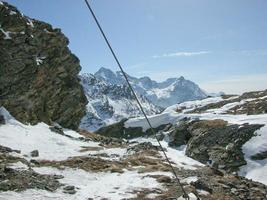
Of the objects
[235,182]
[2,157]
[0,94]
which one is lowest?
[235,182]

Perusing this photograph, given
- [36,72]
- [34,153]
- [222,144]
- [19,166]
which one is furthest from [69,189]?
[222,144]

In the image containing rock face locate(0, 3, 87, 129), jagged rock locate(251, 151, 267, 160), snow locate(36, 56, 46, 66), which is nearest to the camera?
jagged rock locate(251, 151, 267, 160)

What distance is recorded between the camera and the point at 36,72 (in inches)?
2749

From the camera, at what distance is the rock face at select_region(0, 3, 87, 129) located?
210 ft

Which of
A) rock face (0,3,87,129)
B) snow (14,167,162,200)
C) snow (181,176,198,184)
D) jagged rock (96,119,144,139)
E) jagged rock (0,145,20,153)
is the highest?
rock face (0,3,87,129)

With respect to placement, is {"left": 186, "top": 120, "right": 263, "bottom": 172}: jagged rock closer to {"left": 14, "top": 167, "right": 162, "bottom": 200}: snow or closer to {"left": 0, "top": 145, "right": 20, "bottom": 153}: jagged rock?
{"left": 14, "top": 167, "right": 162, "bottom": 200}: snow

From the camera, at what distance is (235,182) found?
121ft

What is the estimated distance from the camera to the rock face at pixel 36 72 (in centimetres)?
6406

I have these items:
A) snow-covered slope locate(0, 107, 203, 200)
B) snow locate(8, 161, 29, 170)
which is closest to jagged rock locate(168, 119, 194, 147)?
snow-covered slope locate(0, 107, 203, 200)

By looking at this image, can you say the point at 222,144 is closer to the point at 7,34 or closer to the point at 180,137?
the point at 180,137

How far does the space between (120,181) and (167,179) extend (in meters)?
4.26

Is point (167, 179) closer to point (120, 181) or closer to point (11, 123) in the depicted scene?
point (120, 181)

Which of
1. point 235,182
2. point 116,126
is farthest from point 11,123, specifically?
point 116,126

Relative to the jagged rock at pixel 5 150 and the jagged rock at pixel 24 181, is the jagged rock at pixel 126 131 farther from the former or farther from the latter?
the jagged rock at pixel 24 181
